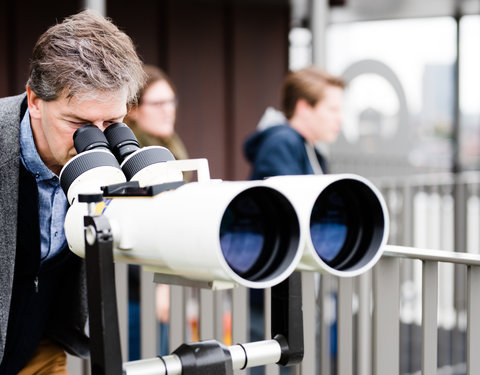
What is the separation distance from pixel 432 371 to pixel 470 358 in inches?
4.4

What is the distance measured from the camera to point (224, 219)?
4.35 ft

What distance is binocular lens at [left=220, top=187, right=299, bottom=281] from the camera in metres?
1.32

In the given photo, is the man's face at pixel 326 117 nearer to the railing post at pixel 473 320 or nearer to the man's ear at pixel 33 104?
the railing post at pixel 473 320

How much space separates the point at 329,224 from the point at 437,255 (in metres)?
0.50

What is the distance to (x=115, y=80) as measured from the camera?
1648 millimetres

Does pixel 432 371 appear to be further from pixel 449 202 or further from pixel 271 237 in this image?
pixel 449 202

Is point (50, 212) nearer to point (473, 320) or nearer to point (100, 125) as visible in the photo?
point (100, 125)

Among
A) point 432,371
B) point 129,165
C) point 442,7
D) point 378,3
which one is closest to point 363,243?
point 129,165

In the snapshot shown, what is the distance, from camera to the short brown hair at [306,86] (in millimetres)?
3820

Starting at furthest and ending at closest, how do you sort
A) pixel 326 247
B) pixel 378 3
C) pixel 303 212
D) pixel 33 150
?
pixel 378 3 < pixel 33 150 < pixel 326 247 < pixel 303 212

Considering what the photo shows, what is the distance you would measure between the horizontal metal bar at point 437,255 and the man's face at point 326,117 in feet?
6.32

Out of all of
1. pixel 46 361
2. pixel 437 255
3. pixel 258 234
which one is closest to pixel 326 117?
pixel 437 255

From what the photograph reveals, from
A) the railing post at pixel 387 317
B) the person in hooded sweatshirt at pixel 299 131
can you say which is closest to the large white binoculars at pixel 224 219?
the railing post at pixel 387 317

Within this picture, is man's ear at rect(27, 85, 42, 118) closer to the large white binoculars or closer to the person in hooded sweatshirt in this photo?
the large white binoculars
